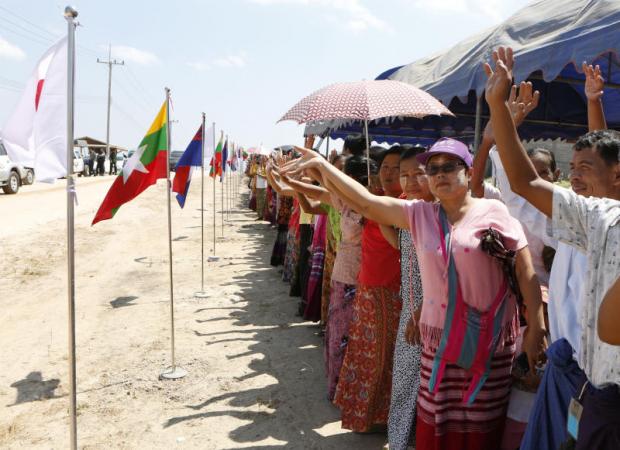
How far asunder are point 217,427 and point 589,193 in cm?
294

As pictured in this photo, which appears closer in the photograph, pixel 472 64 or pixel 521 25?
pixel 521 25

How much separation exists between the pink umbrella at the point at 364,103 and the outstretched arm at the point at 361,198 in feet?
3.61

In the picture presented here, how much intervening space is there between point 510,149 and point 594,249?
0.38 m

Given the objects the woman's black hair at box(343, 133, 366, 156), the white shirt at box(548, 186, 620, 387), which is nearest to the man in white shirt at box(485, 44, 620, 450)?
the white shirt at box(548, 186, 620, 387)

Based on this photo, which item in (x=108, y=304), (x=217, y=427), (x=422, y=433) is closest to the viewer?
(x=422, y=433)

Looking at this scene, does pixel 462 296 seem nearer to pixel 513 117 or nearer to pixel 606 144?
pixel 513 117

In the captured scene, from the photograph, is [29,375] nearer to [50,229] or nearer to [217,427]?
[217,427]

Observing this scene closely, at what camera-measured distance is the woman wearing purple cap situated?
2.39 metres

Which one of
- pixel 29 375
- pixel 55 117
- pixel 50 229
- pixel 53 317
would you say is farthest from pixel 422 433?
pixel 50 229

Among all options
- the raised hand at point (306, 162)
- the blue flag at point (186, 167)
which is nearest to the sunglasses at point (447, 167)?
the raised hand at point (306, 162)

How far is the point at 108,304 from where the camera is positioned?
7.00 m

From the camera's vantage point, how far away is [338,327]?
4.07 metres

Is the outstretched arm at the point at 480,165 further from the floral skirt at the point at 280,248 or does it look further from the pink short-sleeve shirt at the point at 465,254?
the floral skirt at the point at 280,248

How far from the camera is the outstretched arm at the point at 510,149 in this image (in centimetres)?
159
